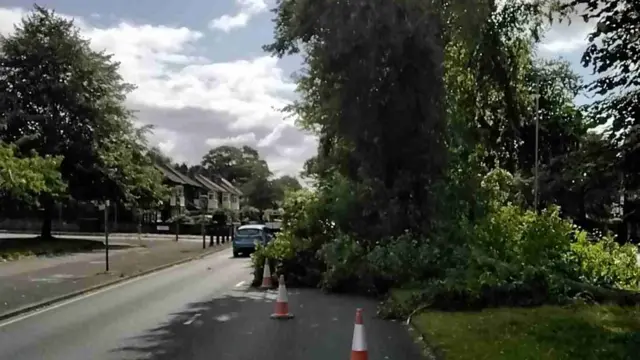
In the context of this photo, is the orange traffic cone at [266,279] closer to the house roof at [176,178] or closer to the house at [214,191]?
the house roof at [176,178]

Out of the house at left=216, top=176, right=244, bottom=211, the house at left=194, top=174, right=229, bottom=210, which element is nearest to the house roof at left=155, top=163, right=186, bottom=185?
the house at left=194, top=174, right=229, bottom=210

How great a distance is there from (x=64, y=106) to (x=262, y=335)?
4001 cm

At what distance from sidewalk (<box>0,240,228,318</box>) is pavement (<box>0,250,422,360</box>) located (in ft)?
3.49

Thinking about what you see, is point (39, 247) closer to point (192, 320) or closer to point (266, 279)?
point (266, 279)

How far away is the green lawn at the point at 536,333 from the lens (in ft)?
30.7

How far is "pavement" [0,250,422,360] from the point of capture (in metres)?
11.2

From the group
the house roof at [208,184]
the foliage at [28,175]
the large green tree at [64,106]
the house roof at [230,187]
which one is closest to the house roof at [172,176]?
the house roof at [208,184]

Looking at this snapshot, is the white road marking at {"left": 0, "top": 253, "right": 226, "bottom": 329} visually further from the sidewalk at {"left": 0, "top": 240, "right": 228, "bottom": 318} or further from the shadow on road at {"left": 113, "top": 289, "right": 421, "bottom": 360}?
the shadow on road at {"left": 113, "top": 289, "right": 421, "bottom": 360}

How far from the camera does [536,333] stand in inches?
435

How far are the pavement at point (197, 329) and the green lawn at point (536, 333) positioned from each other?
623 mm

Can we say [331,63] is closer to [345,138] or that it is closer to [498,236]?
[345,138]

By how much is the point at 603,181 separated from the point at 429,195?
8006mm

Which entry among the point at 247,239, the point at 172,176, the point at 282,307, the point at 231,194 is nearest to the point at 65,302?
the point at 282,307

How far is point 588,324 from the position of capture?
37.9ft
